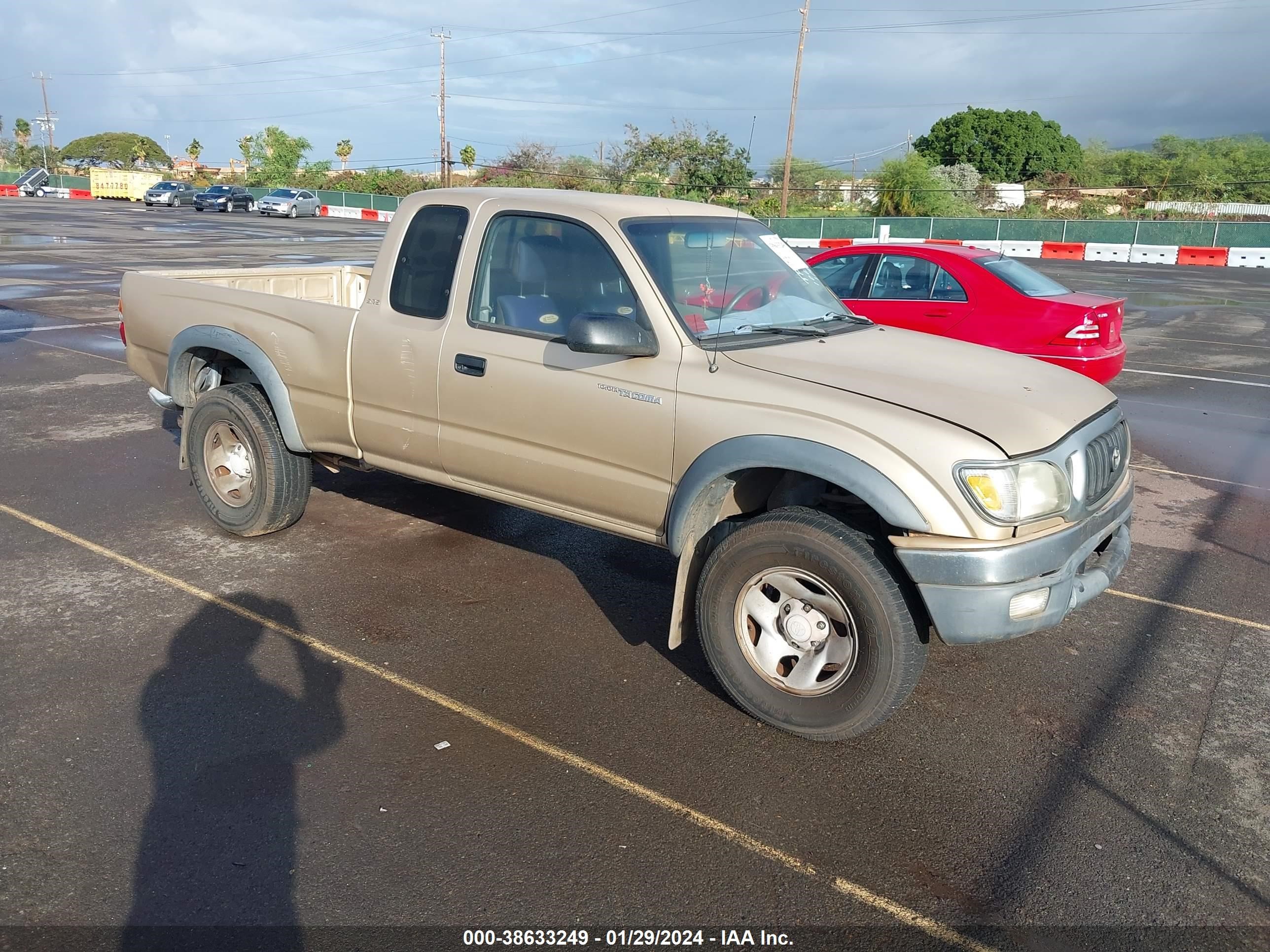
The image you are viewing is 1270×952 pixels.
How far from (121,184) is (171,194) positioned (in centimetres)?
1290

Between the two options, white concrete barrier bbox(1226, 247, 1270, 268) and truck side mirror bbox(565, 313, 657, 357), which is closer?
truck side mirror bbox(565, 313, 657, 357)

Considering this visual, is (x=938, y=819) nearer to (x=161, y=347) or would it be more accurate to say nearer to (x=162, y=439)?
(x=161, y=347)

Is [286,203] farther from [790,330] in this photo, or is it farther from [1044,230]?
[790,330]

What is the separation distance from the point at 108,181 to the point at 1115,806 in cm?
7236

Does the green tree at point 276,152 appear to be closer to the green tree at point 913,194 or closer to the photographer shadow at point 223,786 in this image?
the green tree at point 913,194

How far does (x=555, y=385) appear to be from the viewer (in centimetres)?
459

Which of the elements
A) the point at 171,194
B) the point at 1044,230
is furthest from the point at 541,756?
the point at 171,194

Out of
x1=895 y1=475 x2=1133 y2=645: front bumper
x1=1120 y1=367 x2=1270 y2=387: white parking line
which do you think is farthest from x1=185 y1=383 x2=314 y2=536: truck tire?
x1=1120 y1=367 x2=1270 y2=387: white parking line

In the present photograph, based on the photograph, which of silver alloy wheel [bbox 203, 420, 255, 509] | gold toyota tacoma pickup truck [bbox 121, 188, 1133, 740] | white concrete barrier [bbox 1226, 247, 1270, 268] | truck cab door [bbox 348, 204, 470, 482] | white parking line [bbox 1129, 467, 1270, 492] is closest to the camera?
gold toyota tacoma pickup truck [bbox 121, 188, 1133, 740]

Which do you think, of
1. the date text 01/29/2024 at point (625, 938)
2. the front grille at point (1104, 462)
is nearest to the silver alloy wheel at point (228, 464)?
the date text 01/29/2024 at point (625, 938)

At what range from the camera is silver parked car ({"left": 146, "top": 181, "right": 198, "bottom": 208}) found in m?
53.8

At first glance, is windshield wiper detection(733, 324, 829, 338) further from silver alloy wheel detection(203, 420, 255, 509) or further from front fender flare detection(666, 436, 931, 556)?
silver alloy wheel detection(203, 420, 255, 509)

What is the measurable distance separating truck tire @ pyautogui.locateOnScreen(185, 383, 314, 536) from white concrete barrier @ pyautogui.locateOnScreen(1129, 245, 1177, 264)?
3524cm

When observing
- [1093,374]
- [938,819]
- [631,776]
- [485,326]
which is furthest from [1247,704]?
[1093,374]
